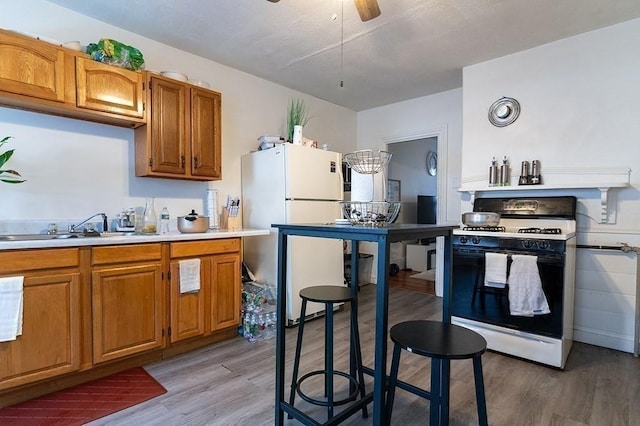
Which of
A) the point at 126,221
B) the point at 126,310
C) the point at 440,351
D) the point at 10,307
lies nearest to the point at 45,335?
the point at 10,307

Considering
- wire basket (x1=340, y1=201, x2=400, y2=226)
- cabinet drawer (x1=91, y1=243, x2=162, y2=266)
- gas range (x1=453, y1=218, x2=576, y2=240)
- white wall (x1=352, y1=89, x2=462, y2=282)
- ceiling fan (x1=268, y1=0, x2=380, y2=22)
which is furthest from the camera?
white wall (x1=352, y1=89, x2=462, y2=282)

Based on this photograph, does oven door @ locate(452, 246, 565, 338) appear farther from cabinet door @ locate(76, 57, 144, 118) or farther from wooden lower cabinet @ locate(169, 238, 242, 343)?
cabinet door @ locate(76, 57, 144, 118)

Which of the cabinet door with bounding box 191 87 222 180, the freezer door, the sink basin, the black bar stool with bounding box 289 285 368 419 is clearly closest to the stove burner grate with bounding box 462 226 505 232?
the freezer door

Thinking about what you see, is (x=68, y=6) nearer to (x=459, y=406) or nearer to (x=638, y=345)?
(x=459, y=406)

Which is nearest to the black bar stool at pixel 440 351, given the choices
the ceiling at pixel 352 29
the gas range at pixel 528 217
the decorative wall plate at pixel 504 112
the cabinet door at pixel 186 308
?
the gas range at pixel 528 217

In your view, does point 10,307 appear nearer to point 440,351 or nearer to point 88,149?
point 88,149

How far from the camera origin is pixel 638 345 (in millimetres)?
2484

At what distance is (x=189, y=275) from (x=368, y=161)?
1.69 meters

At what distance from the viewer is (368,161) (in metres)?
1.48

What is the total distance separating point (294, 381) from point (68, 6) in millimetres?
3032

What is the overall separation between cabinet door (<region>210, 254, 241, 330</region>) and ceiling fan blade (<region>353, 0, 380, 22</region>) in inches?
78.0

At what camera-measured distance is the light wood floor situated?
68.7 inches

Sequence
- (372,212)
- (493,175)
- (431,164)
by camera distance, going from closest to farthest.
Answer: (372,212) < (493,175) < (431,164)

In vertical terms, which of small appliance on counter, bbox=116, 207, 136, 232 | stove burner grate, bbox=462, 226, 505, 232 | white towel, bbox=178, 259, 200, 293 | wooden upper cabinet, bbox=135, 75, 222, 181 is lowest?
white towel, bbox=178, 259, 200, 293
